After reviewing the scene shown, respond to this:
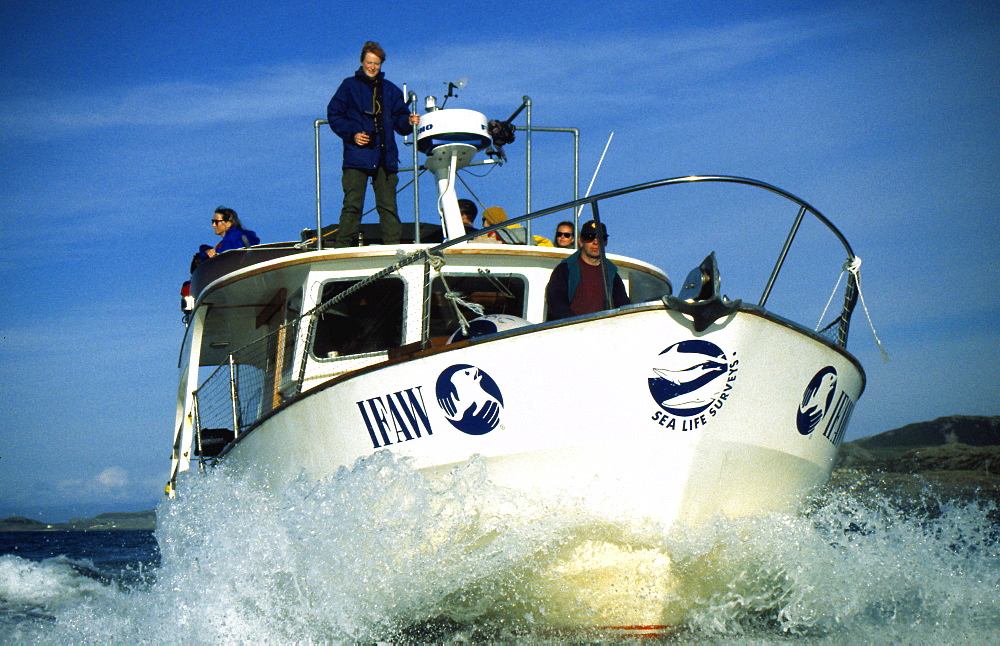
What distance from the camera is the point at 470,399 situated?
15.0 ft

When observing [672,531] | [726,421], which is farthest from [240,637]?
[726,421]

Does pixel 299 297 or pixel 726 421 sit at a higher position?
pixel 299 297

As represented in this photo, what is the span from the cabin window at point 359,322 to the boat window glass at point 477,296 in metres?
0.28

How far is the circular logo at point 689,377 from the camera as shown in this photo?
14.5 feet

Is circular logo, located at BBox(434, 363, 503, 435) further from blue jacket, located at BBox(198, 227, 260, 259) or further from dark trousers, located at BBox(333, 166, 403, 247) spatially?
blue jacket, located at BBox(198, 227, 260, 259)

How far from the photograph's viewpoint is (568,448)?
451 cm

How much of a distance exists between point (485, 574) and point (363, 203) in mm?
3348

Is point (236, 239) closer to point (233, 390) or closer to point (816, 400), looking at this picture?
point (233, 390)

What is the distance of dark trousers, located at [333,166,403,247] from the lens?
6.75 m

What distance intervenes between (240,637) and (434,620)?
3.27ft

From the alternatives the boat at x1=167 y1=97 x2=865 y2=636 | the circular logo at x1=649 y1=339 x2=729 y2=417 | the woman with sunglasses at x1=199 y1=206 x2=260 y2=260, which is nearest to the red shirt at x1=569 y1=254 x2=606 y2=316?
the boat at x1=167 y1=97 x2=865 y2=636

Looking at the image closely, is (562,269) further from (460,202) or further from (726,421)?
(460,202)

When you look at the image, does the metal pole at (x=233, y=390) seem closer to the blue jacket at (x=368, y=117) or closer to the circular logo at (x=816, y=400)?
the blue jacket at (x=368, y=117)

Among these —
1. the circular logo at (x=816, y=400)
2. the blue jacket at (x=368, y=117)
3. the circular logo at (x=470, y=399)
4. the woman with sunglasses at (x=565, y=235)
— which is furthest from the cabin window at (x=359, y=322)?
the circular logo at (x=816, y=400)
